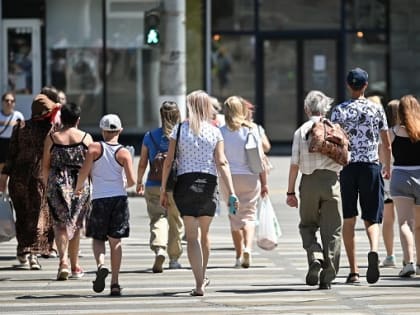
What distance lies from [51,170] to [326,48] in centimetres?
1912

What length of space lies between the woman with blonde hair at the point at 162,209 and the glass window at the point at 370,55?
1804 cm

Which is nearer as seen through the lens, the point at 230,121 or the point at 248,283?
the point at 248,283

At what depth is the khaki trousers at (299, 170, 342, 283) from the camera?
12.1 m

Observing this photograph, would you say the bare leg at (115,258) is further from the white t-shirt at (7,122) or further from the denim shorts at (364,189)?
the white t-shirt at (7,122)

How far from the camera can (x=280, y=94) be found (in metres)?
31.6

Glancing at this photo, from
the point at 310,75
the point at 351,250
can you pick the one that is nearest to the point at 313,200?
the point at 351,250

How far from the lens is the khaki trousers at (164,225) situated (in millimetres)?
13734

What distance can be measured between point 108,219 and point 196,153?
1.04 m

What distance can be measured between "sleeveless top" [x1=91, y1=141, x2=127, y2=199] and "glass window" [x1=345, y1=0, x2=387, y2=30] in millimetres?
19838

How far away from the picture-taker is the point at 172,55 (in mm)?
22547

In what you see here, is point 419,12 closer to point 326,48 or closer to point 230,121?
point 326,48

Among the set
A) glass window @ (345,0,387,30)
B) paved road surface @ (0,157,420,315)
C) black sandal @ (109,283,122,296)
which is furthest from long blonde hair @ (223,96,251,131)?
glass window @ (345,0,387,30)

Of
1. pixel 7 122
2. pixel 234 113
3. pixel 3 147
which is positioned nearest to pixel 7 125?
pixel 7 122

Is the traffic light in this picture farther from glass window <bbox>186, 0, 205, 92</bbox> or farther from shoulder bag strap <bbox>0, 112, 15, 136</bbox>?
glass window <bbox>186, 0, 205, 92</bbox>
